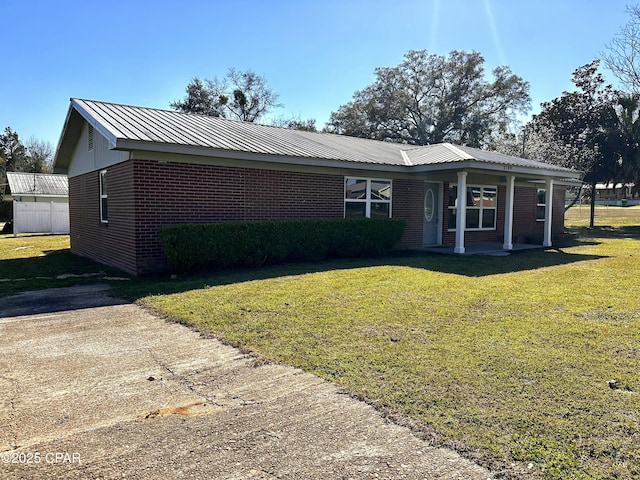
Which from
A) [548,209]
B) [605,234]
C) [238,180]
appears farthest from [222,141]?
[605,234]

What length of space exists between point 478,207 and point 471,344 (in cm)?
1264

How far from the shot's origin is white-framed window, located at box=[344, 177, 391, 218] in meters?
12.9

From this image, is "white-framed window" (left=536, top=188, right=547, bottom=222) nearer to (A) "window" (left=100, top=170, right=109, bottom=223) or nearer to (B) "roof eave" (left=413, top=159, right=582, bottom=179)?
(B) "roof eave" (left=413, top=159, right=582, bottom=179)

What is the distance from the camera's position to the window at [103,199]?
1135 centimetres

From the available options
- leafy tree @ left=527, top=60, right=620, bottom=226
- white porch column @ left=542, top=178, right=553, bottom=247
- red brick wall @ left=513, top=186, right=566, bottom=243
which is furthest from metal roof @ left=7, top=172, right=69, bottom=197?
leafy tree @ left=527, top=60, right=620, bottom=226

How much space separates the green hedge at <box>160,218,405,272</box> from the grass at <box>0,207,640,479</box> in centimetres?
50

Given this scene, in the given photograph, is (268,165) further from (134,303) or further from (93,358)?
(93,358)

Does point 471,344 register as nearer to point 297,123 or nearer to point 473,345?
point 473,345

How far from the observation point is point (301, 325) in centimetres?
549

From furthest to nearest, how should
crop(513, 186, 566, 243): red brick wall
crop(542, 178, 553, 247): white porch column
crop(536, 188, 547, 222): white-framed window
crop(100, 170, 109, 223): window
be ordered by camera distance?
crop(536, 188, 547, 222): white-framed window
crop(513, 186, 566, 243): red brick wall
crop(542, 178, 553, 247): white porch column
crop(100, 170, 109, 223): window

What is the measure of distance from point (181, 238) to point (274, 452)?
673 centimetres

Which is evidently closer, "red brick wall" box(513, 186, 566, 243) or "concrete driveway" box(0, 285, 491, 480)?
"concrete driveway" box(0, 285, 491, 480)

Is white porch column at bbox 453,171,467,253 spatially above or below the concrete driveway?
above

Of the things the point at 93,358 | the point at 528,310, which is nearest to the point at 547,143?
the point at 528,310
